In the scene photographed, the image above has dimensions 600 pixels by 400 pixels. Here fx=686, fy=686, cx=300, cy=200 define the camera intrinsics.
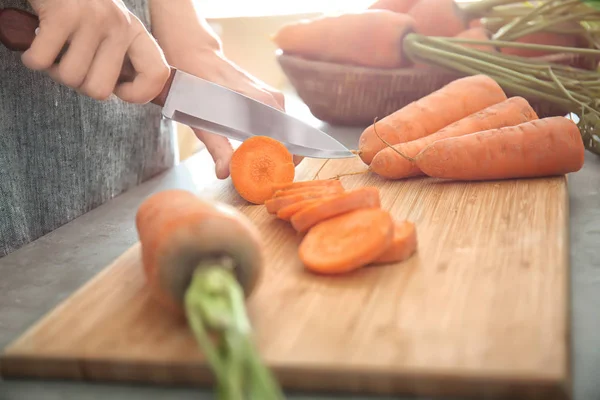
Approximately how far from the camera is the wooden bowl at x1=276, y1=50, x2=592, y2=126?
1.82 m

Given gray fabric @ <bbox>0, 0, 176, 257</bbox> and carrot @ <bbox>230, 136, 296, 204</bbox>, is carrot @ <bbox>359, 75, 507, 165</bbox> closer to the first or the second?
carrot @ <bbox>230, 136, 296, 204</bbox>

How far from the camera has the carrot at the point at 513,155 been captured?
1.31 metres

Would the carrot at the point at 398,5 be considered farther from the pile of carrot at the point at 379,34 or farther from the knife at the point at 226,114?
the knife at the point at 226,114

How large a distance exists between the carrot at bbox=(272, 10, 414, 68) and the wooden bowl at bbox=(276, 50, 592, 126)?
0.12ft

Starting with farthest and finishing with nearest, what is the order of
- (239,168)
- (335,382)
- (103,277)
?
(239,168) → (103,277) → (335,382)

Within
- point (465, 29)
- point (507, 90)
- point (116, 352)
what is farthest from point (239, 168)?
point (465, 29)

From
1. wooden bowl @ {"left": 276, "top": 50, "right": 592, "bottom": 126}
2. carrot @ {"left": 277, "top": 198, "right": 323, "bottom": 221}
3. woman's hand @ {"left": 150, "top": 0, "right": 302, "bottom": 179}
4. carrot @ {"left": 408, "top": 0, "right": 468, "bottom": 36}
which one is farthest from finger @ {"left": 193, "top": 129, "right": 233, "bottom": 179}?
carrot @ {"left": 408, "top": 0, "right": 468, "bottom": 36}

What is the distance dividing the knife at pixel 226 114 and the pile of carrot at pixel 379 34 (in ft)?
1.83

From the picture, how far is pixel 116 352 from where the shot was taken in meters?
0.75

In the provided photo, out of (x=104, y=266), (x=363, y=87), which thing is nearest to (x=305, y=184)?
(x=104, y=266)

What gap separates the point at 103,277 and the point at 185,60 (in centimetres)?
70

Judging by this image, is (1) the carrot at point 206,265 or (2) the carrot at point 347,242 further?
(2) the carrot at point 347,242

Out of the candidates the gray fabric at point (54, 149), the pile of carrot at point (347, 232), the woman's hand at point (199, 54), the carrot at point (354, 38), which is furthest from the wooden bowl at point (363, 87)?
the pile of carrot at point (347, 232)

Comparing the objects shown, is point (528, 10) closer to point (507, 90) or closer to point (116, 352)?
point (507, 90)
